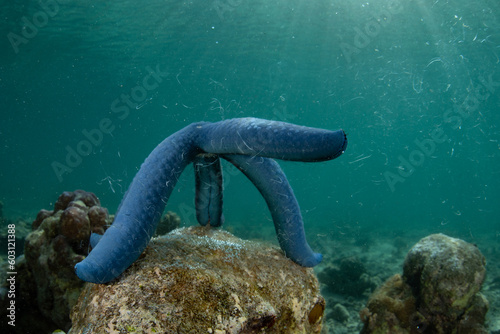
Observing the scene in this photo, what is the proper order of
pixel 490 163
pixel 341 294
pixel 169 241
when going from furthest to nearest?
pixel 490 163 → pixel 341 294 → pixel 169 241

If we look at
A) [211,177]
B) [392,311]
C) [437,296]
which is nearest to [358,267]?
[392,311]

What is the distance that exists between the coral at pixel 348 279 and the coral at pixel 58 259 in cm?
730

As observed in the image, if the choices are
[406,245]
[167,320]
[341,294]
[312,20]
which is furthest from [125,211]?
[312,20]

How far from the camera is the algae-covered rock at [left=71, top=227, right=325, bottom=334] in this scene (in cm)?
177

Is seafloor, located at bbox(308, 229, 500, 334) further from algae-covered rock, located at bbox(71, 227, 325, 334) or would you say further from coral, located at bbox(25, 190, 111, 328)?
coral, located at bbox(25, 190, 111, 328)

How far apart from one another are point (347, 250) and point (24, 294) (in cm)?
1330

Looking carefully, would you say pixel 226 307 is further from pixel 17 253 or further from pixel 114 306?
pixel 17 253

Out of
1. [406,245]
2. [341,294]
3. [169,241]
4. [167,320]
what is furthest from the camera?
[406,245]

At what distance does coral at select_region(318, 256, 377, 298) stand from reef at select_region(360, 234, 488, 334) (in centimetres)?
398

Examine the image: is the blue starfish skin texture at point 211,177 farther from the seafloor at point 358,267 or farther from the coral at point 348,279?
the coral at point 348,279

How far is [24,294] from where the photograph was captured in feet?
14.0

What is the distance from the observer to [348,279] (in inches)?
362

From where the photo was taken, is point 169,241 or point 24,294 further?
point 24,294

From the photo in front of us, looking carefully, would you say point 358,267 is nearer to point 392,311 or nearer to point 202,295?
point 392,311
